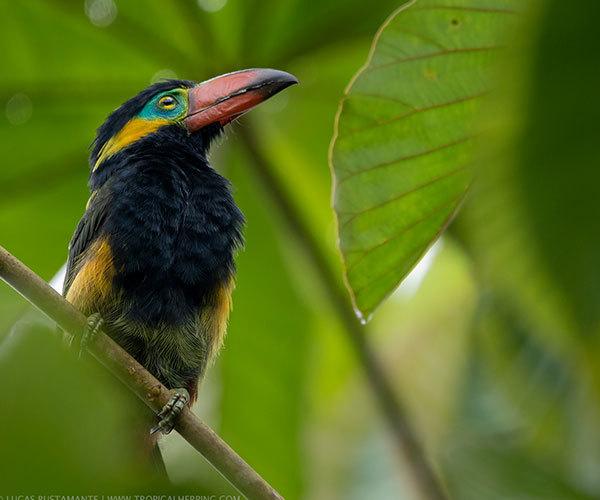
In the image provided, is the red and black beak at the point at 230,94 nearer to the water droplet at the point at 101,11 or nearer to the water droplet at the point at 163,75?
the water droplet at the point at 163,75

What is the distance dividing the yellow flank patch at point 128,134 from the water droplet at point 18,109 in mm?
359

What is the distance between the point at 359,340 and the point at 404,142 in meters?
1.02

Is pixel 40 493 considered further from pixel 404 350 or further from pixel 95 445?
pixel 404 350

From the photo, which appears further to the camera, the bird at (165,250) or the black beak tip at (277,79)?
the black beak tip at (277,79)

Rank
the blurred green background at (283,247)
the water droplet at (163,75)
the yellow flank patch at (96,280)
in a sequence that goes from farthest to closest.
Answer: the water droplet at (163,75) → the blurred green background at (283,247) → the yellow flank patch at (96,280)

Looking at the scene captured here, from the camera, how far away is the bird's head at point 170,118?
324 centimetres

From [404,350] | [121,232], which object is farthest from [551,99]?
[404,350]

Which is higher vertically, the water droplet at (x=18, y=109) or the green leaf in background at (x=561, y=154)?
the water droplet at (x=18, y=109)

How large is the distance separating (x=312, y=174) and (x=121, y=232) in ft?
3.77

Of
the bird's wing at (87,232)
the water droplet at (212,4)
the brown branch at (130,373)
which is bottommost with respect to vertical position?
the brown branch at (130,373)

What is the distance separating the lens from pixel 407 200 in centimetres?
187

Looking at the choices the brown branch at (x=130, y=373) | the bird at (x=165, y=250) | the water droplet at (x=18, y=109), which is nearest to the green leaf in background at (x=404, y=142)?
the brown branch at (x=130, y=373)


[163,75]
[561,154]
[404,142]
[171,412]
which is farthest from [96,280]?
[561,154]

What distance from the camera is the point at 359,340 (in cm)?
278
